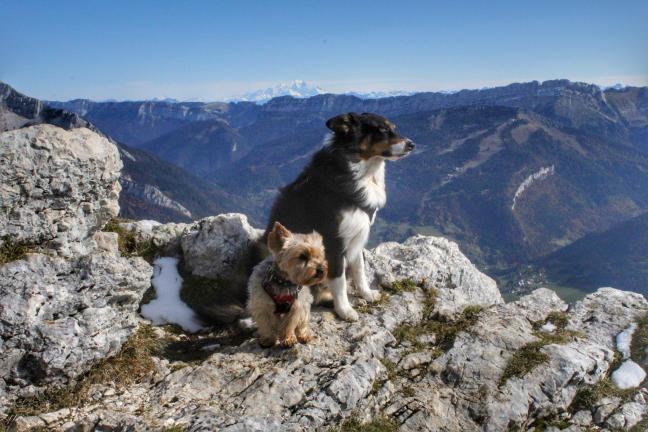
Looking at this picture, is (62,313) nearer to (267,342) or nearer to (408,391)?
(267,342)

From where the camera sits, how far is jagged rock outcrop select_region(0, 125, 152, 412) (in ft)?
19.3

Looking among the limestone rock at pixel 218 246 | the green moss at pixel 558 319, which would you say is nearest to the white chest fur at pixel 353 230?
the limestone rock at pixel 218 246

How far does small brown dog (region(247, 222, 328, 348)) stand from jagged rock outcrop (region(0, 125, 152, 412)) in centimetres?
186

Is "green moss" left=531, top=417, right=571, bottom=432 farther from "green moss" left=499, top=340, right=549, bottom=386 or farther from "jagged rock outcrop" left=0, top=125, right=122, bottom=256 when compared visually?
"jagged rock outcrop" left=0, top=125, right=122, bottom=256

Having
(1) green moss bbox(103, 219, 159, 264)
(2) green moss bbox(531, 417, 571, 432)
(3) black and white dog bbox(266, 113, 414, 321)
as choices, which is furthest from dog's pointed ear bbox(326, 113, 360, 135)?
(2) green moss bbox(531, 417, 571, 432)

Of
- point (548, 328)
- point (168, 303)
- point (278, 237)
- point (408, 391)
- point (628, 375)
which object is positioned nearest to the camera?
point (408, 391)

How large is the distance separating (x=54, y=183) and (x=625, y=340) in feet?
34.4

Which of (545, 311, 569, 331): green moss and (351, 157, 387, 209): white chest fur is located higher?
(351, 157, 387, 209): white chest fur

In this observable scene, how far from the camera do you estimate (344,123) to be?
26.5 feet

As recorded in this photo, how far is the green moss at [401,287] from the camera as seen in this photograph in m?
9.95

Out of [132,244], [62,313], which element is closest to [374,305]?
[62,313]

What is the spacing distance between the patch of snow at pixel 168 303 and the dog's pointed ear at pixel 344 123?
4.44 m

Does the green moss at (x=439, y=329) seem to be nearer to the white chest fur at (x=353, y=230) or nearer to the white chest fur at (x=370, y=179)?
the white chest fur at (x=353, y=230)

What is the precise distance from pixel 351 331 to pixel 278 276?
1.79 m
